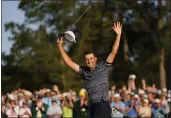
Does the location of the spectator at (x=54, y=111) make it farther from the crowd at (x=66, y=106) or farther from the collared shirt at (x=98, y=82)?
the collared shirt at (x=98, y=82)

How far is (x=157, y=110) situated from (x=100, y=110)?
36.5 ft

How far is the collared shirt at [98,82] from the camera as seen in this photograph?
812cm

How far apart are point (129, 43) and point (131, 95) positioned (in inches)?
990

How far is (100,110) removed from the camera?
8102mm

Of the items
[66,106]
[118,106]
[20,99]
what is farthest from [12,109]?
[118,106]

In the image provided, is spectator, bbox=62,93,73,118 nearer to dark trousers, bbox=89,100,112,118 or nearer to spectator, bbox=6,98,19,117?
spectator, bbox=6,98,19,117

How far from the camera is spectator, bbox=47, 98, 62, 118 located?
18453 mm

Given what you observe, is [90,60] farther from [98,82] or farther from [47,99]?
[47,99]

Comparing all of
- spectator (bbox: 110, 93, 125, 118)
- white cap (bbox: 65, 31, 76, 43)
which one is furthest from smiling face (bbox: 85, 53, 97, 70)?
spectator (bbox: 110, 93, 125, 118)

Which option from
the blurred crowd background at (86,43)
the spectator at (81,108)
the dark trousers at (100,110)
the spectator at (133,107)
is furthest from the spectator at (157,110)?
the blurred crowd background at (86,43)

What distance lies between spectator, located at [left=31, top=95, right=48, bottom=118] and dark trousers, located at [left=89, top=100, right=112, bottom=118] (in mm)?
10512

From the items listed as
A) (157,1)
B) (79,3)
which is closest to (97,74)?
(157,1)

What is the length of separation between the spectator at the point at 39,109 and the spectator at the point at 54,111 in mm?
245

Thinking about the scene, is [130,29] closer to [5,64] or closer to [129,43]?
[129,43]
